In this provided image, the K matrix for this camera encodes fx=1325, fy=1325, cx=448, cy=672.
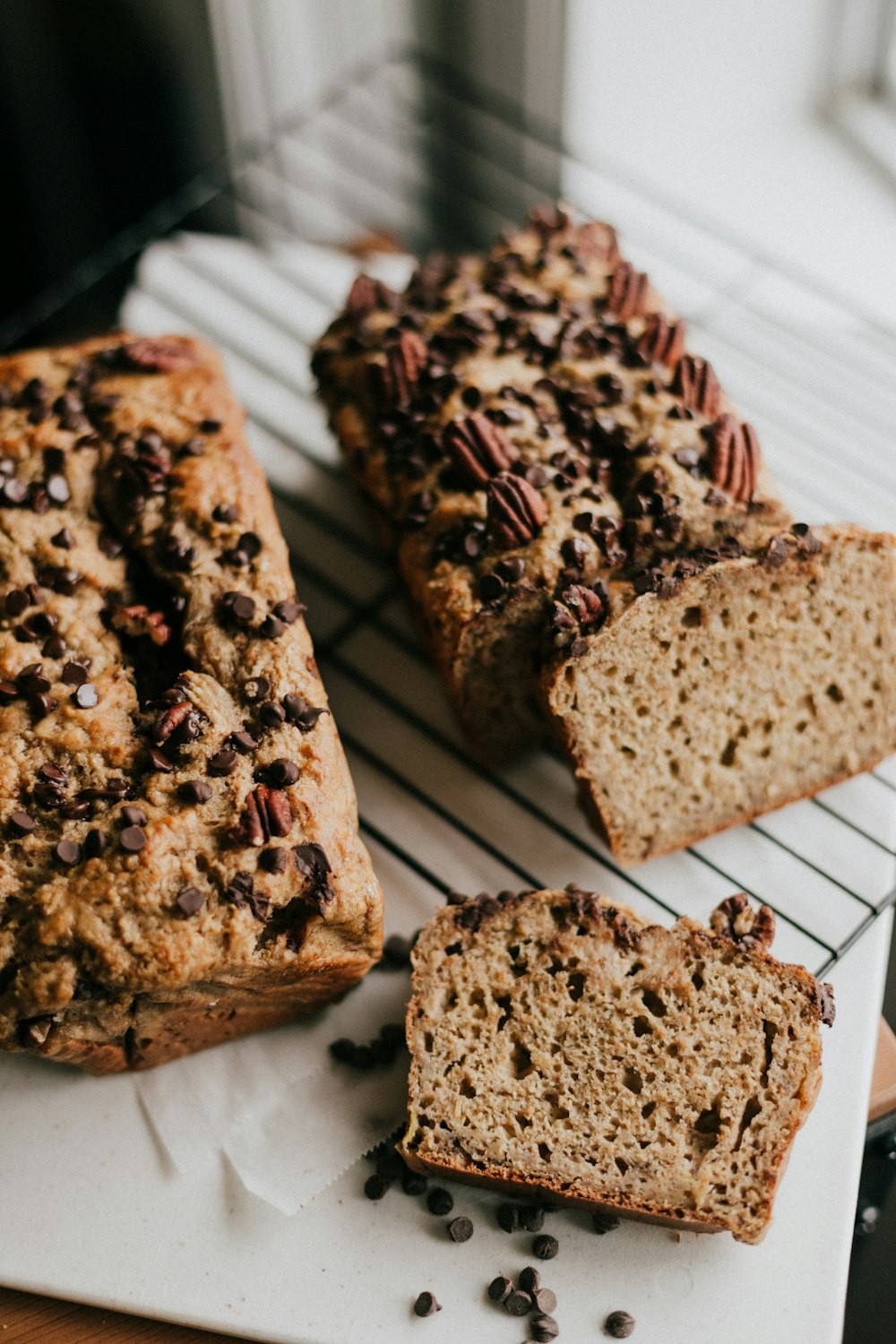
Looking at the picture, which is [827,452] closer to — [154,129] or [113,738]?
[113,738]

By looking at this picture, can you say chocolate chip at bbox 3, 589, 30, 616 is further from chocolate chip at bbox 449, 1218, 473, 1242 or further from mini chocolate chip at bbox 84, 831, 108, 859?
chocolate chip at bbox 449, 1218, 473, 1242

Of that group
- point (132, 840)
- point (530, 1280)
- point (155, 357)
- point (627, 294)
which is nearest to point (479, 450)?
point (627, 294)

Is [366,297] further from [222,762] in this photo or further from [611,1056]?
[611,1056]

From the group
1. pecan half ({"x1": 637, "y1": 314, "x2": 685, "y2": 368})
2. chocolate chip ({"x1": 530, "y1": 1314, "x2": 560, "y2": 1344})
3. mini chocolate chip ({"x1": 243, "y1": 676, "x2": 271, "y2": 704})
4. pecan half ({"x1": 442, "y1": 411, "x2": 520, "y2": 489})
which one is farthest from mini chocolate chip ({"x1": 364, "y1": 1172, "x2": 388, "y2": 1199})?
pecan half ({"x1": 637, "y1": 314, "x2": 685, "y2": 368})

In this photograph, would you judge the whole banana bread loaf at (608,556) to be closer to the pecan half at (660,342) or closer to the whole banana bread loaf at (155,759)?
the pecan half at (660,342)

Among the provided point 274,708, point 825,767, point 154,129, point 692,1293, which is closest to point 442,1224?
point 692,1293

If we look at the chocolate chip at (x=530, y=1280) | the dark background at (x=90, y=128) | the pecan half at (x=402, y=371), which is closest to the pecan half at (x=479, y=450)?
the pecan half at (x=402, y=371)
